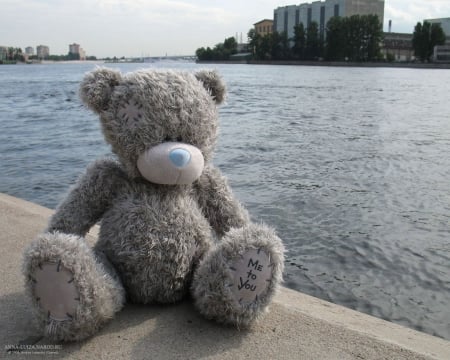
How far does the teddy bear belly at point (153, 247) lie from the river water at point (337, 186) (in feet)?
2.93

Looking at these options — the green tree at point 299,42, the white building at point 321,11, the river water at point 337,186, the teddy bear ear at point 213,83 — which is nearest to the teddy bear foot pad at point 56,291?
the teddy bear ear at point 213,83

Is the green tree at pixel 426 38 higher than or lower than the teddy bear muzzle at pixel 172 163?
higher

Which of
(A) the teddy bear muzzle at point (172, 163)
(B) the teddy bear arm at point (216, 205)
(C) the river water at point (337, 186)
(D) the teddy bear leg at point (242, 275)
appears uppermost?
(A) the teddy bear muzzle at point (172, 163)

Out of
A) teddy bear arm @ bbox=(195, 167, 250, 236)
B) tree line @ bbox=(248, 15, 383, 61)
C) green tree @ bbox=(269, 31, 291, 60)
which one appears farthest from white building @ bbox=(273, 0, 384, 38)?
teddy bear arm @ bbox=(195, 167, 250, 236)

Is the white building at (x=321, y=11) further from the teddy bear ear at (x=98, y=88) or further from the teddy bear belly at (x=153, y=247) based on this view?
the teddy bear belly at (x=153, y=247)

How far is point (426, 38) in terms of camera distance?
280 feet

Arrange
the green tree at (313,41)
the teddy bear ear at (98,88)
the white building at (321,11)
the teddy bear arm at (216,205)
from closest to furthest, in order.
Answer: the teddy bear ear at (98,88) < the teddy bear arm at (216,205) < the green tree at (313,41) < the white building at (321,11)

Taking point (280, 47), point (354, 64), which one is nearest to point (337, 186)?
point (354, 64)

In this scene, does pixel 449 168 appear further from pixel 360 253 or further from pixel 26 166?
pixel 26 166

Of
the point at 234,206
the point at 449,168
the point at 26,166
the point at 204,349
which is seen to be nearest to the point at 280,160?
the point at 449,168

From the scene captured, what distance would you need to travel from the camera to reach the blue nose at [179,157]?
95.0 inches

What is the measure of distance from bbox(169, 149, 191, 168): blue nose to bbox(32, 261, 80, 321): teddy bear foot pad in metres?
0.67

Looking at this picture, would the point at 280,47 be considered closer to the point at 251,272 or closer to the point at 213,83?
the point at 213,83

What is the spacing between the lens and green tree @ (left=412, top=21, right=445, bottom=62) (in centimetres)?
8481
